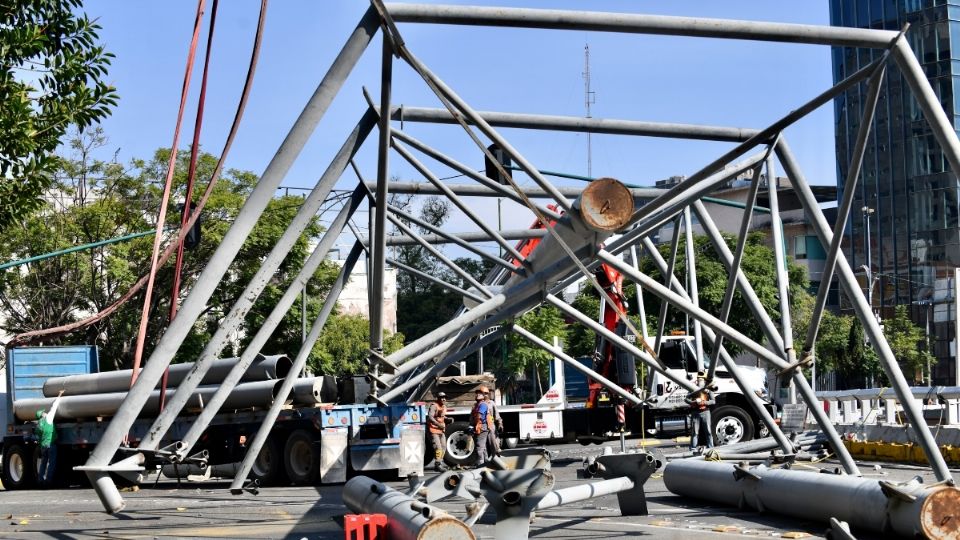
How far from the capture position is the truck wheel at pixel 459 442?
28.9 m

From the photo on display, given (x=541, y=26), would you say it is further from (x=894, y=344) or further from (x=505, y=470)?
(x=894, y=344)

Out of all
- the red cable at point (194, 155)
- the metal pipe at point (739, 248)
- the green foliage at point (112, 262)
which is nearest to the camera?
the red cable at point (194, 155)

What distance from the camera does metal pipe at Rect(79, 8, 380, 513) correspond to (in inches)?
437

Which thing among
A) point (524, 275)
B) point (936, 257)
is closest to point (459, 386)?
point (524, 275)

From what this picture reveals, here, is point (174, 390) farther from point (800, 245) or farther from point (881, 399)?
point (800, 245)

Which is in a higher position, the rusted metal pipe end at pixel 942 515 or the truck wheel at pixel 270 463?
the rusted metal pipe end at pixel 942 515

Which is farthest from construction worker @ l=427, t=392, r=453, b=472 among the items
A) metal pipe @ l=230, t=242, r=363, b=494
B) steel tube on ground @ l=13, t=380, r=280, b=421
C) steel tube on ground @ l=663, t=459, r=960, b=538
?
steel tube on ground @ l=663, t=459, r=960, b=538

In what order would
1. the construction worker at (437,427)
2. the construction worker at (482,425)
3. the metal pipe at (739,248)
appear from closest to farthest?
the metal pipe at (739,248) < the construction worker at (482,425) < the construction worker at (437,427)

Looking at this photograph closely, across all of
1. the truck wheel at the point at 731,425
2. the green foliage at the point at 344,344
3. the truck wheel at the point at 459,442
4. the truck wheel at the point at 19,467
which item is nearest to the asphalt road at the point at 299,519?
the truck wheel at the point at 459,442

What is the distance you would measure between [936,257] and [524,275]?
71835 millimetres

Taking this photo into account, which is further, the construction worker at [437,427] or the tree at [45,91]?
the construction worker at [437,427]

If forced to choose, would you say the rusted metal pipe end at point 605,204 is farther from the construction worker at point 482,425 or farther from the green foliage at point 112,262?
the green foliage at point 112,262

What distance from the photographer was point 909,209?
83500mm

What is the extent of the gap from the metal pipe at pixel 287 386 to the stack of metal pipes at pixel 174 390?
17.7ft
